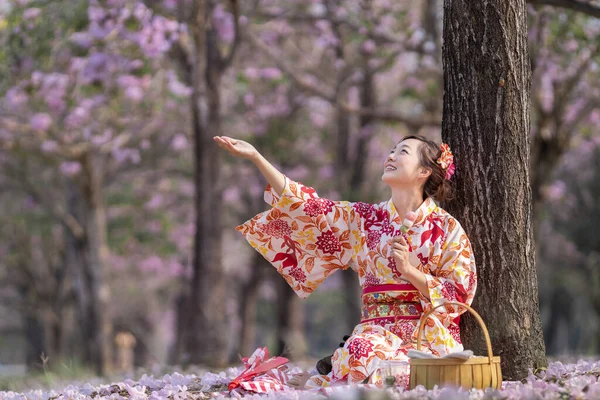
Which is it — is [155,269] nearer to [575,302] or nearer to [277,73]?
[277,73]

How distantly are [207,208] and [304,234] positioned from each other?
536 cm

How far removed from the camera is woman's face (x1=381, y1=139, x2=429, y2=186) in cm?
421

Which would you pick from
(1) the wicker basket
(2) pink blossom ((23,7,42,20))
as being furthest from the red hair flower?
(2) pink blossom ((23,7,42,20))

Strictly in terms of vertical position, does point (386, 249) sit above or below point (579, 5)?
below

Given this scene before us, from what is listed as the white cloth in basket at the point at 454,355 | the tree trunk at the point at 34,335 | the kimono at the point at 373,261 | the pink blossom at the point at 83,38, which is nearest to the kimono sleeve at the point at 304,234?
the kimono at the point at 373,261

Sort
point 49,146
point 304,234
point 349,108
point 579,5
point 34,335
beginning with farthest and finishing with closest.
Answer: point 34,335 → point 49,146 → point 349,108 → point 579,5 → point 304,234

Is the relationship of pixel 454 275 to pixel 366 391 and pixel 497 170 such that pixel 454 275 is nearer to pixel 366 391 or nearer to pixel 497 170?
pixel 497 170

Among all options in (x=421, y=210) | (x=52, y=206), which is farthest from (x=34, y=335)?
(x=421, y=210)

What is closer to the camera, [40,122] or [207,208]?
[207,208]

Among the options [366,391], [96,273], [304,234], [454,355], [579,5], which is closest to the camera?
[366,391]

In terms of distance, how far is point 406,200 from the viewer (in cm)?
429

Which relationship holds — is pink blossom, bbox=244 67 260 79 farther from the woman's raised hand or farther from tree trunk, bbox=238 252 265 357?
the woman's raised hand

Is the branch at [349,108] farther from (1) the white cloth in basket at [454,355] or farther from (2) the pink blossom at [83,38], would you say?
(1) the white cloth in basket at [454,355]

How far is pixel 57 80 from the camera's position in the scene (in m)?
9.39
